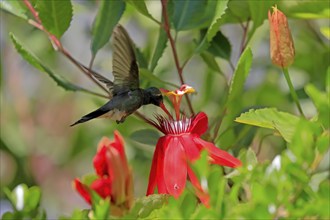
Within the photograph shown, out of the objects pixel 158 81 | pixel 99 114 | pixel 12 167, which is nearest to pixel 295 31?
pixel 12 167

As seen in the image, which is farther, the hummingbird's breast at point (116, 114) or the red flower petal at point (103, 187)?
the hummingbird's breast at point (116, 114)

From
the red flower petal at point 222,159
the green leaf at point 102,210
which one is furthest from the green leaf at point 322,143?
the red flower petal at point 222,159

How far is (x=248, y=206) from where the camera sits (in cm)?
61

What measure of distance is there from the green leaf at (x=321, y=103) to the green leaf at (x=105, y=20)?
2.00 ft

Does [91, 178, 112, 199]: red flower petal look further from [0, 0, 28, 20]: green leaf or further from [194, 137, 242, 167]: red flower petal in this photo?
[0, 0, 28, 20]: green leaf

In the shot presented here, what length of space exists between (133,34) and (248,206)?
1501mm

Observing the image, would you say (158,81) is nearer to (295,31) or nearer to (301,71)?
(301,71)

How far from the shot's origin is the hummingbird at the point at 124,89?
1.02 metres

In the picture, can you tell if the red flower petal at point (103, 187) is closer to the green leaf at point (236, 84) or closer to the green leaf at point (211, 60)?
the green leaf at point (236, 84)

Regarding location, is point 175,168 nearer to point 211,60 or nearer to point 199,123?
point 199,123

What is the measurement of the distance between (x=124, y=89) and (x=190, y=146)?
160 millimetres

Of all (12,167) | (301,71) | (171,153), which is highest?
(171,153)

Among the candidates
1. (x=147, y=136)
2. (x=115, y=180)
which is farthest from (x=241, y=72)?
(x=115, y=180)

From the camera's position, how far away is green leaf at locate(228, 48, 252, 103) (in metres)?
0.99
